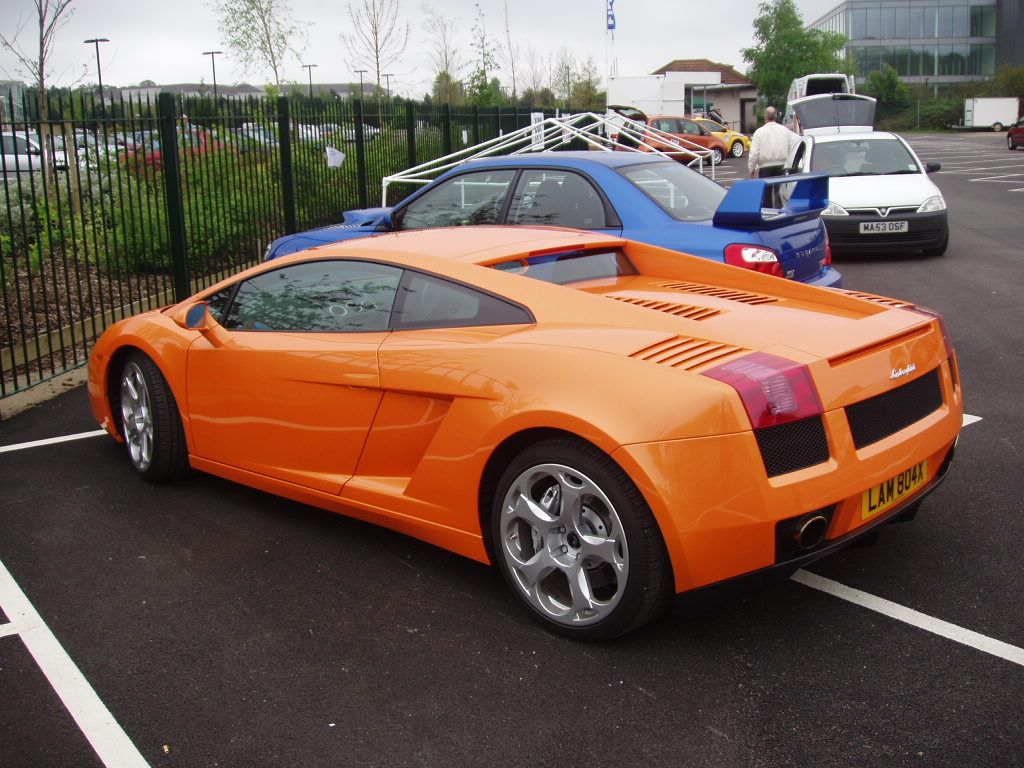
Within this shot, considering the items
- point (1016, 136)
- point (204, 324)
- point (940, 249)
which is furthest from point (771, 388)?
point (1016, 136)

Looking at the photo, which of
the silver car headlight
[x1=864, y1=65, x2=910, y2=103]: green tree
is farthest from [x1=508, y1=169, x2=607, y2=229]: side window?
[x1=864, y1=65, x2=910, y2=103]: green tree

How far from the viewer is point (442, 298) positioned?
3.97 metres

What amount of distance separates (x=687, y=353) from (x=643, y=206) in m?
3.82

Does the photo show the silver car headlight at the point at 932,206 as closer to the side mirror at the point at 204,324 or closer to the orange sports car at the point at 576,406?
the orange sports car at the point at 576,406

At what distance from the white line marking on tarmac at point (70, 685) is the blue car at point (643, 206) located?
3765 mm

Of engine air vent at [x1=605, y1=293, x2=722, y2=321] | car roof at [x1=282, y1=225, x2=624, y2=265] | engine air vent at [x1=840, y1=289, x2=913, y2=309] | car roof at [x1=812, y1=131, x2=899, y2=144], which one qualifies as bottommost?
engine air vent at [x1=840, y1=289, x2=913, y2=309]

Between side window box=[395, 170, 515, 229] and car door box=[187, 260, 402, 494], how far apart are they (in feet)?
10.0

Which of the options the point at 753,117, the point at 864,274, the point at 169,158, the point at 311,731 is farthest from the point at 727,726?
the point at 753,117

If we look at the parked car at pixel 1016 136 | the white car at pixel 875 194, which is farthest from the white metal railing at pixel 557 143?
the parked car at pixel 1016 136

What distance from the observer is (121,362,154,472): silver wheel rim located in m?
5.19

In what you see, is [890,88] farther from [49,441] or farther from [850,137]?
[49,441]

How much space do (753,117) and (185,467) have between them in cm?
8963

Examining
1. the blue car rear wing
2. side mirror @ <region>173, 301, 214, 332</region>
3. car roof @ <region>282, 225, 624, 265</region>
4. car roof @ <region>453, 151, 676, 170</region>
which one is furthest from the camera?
car roof @ <region>453, 151, 676, 170</region>

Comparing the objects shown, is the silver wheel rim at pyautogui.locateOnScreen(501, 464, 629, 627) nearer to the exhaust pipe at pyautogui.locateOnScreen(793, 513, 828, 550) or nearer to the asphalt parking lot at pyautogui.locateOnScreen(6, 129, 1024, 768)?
the asphalt parking lot at pyautogui.locateOnScreen(6, 129, 1024, 768)
